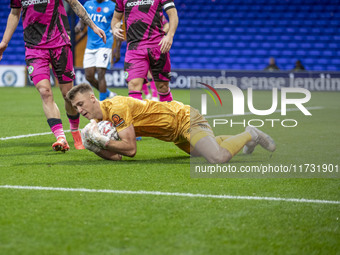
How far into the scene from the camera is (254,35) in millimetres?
24703

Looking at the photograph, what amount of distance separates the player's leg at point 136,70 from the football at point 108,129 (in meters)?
1.67

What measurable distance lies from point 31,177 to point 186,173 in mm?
1274

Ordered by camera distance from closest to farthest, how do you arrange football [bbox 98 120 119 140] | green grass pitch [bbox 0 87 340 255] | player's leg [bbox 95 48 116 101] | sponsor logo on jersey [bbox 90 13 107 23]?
green grass pitch [bbox 0 87 340 255]
football [bbox 98 120 119 140]
player's leg [bbox 95 48 116 101]
sponsor logo on jersey [bbox 90 13 107 23]

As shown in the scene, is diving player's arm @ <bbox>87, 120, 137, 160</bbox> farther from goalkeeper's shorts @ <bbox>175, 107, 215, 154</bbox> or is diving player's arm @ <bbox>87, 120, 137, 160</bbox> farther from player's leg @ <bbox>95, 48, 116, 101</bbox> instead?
player's leg @ <bbox>95, 48, 116, 101</bbox>

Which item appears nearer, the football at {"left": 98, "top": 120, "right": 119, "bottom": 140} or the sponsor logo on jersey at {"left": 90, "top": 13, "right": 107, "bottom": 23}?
the football at {"left": 98, "top": 120, "right": 119, "bottom": 140}

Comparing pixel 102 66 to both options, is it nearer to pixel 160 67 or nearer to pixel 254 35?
pixel 160 67

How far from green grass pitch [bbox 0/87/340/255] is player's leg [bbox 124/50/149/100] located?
126 centimetres

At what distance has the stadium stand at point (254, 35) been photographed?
24094 mm

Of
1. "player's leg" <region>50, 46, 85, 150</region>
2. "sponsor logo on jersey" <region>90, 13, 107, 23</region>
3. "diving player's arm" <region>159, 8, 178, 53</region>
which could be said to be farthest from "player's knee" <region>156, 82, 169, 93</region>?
Result: "sponsor logo on jersey" <region>90, 13, 107, 23</region>

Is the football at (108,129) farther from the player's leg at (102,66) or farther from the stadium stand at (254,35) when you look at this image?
the stadium stand at (254,35)

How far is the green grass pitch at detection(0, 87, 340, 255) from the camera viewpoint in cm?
304

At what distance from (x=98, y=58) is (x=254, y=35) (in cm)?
1528

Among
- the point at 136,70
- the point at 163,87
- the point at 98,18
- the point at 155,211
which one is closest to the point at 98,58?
the point at 98,18

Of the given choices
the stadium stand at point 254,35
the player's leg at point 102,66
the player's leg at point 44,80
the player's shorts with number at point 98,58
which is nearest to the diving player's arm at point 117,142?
the player's leg at point 44,80
